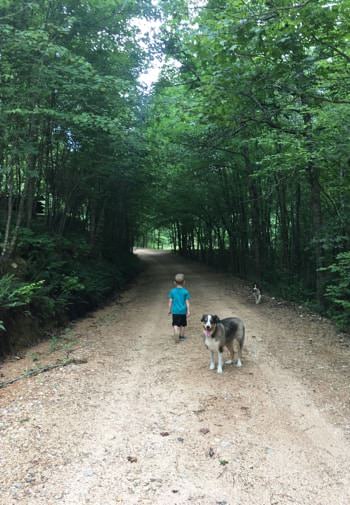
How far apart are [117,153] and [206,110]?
288 inches

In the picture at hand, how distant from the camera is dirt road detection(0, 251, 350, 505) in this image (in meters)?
3.47

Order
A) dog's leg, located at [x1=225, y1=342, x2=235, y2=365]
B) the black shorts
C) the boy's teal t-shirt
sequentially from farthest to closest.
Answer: the black shorts, the boy's teal t-shirt, dog's leg, located at [x1=225, y1=342, x2=235, y2=365]

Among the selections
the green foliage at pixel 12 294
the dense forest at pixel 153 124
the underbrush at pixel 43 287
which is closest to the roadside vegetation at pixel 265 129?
the dense forest at pixel 153 124

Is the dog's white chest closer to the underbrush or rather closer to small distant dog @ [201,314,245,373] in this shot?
small distant dog @ [201,314,245,373]

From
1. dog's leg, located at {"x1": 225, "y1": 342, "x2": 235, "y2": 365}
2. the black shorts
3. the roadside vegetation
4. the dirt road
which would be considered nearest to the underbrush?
the dirt road

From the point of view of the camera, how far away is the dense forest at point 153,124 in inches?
219

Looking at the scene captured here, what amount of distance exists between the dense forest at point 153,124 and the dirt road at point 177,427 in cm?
214

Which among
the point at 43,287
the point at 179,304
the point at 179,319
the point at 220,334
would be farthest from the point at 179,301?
the point at 43,287

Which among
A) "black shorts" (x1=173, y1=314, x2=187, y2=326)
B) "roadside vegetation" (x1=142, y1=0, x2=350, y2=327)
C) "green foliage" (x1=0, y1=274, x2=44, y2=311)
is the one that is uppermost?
"roadside vegetation" (x1=142, y1=0, x2=350, y2=327)

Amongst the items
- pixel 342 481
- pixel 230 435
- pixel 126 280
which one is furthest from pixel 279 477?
pixel 126 280

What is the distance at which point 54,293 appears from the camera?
10172mm

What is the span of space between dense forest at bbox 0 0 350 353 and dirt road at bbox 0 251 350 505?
214cm

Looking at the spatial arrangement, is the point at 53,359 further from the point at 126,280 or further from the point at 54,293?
the point at 126,280

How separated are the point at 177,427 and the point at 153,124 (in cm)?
1183
